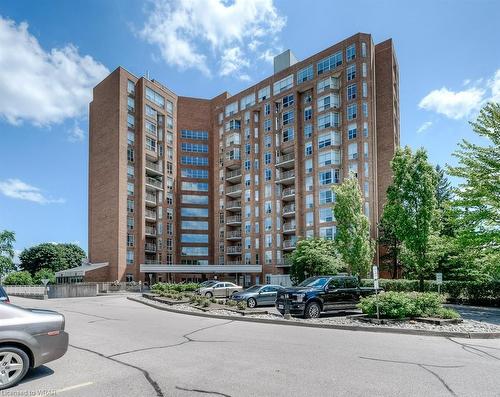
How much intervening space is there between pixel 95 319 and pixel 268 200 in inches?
1909

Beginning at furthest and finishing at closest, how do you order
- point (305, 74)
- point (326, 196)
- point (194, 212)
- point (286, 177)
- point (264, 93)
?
point (194, 212) < point (264, 93) < point (286, 177) < point (305, 74) < point (326, 196)

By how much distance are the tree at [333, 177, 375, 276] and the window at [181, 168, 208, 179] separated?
45.9 m

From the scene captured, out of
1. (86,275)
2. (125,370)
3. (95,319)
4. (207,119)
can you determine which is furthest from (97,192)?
(125,370)

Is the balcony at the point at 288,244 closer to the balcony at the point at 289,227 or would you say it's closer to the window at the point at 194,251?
the balcony at the point at 289,227

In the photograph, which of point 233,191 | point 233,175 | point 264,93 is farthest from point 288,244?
point 264,93

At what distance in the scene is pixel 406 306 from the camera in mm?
14047

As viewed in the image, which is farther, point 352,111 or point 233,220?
point 233,220

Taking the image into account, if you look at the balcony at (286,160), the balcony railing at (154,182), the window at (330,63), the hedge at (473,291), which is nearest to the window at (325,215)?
the balcony at (286,160)

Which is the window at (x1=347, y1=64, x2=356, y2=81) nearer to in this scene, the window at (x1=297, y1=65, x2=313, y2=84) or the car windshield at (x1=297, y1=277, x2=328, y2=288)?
the window at (x1=297, y1=65, x2=313, y2=84)

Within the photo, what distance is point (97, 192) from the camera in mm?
66500

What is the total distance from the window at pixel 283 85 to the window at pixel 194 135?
19.1 meters

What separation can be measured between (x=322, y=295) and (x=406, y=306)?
3691 mm

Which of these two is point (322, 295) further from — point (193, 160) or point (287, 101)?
point (193, 160)

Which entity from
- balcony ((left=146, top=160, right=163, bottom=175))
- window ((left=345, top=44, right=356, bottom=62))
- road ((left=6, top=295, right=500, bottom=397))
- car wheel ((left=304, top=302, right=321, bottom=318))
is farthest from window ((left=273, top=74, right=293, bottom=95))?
road ((left=6, top=295, right=500, bottom=397))
